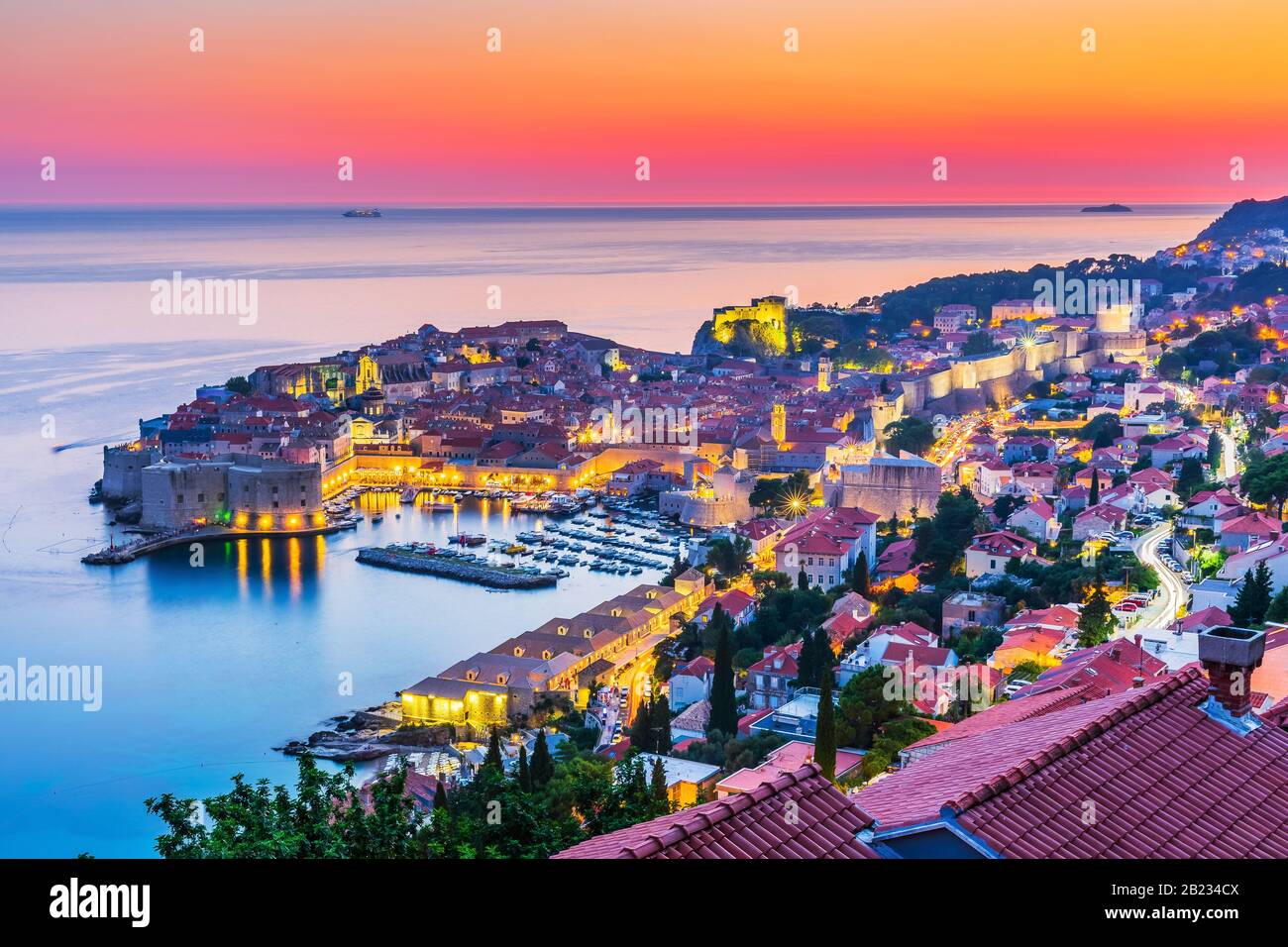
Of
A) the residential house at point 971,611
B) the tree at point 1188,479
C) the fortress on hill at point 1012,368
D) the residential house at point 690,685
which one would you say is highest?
the fortress on hill at point 1012,368

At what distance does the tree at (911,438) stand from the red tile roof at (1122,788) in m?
10.7

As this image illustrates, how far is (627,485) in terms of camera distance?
12.9 meters

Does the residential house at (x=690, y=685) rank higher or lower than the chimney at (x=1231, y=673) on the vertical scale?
lower

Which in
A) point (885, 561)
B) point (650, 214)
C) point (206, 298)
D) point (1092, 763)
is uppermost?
point (650, 214)

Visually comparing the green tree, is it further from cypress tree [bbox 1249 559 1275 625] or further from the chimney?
the chimney

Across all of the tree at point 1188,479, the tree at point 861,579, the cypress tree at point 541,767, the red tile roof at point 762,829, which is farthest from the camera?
the tree at point 1188,479

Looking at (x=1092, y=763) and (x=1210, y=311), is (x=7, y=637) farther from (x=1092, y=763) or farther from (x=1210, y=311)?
(x=1210, y=311)

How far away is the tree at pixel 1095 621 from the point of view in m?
5.36

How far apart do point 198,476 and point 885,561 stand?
6272mm

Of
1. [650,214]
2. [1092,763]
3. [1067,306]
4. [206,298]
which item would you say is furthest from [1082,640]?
[650,214]

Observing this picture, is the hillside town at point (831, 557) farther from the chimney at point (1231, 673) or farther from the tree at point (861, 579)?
the tree at point (861, 579)

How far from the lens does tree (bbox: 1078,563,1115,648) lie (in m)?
5.36

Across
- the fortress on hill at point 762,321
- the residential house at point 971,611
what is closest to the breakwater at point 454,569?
the residential house at point 971,611

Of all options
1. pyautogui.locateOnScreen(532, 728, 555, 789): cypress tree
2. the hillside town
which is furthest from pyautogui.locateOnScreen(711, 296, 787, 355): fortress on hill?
pyautogui.locateOnScreen(532, 728, 555, 789): cypress tree
